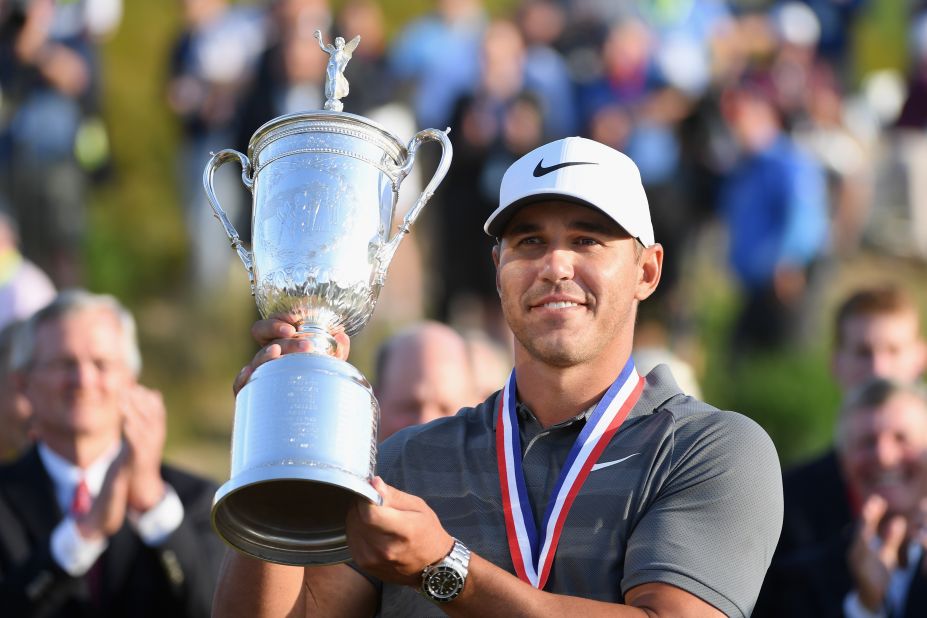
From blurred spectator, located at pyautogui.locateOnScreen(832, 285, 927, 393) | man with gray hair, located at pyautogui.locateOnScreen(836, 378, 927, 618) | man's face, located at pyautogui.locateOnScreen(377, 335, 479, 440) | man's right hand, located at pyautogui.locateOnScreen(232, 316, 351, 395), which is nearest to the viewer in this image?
man's right hand, located at pyautogui.locateOnScreen(232, 316, 351, 395)

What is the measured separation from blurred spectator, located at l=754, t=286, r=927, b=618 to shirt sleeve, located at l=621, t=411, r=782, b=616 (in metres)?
2.76

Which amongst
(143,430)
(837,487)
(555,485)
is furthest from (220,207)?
(837,487)

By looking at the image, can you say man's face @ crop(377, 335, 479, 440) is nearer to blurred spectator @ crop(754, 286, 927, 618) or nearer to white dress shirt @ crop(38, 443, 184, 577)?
white dress shirt @ crop(38, 443, 184, 577)

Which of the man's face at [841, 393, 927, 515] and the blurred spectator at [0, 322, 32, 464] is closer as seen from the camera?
the man's face at [841, 393, 927, 515]

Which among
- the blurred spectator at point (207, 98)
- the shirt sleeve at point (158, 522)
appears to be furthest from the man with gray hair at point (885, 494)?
the blurred spectator at point (207, 98)

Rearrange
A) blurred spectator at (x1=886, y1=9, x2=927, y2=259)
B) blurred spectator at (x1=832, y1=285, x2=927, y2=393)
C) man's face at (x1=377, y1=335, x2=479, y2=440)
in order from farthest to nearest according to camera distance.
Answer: blurred spectator at (x1=886, y1=9, x2=927, y2=259), blurred spectator at (x1=832, y1=285, x2=927, y2=393), man's face at (x1=377, y1=335, x2=479, y2=440)

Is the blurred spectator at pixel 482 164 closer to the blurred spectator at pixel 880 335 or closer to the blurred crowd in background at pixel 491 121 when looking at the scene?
the blurred crowd in background at pixel 491 121

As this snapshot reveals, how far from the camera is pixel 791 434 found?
10336mm

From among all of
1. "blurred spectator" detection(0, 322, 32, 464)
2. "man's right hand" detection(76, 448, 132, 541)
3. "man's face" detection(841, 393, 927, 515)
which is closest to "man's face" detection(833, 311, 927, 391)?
"man's face" detection(841, 393, 927, 515)

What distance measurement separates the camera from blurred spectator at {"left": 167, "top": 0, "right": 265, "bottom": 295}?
12.2 metres

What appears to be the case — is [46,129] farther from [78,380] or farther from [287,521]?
[287,521]

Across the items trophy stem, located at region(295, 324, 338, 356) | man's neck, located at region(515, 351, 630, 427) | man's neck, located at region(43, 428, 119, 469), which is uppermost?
trophy stem, located at region(295, 324, 338, 356)

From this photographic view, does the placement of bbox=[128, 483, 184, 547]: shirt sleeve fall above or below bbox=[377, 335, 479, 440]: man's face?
below

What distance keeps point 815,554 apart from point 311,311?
3223 millimetres
